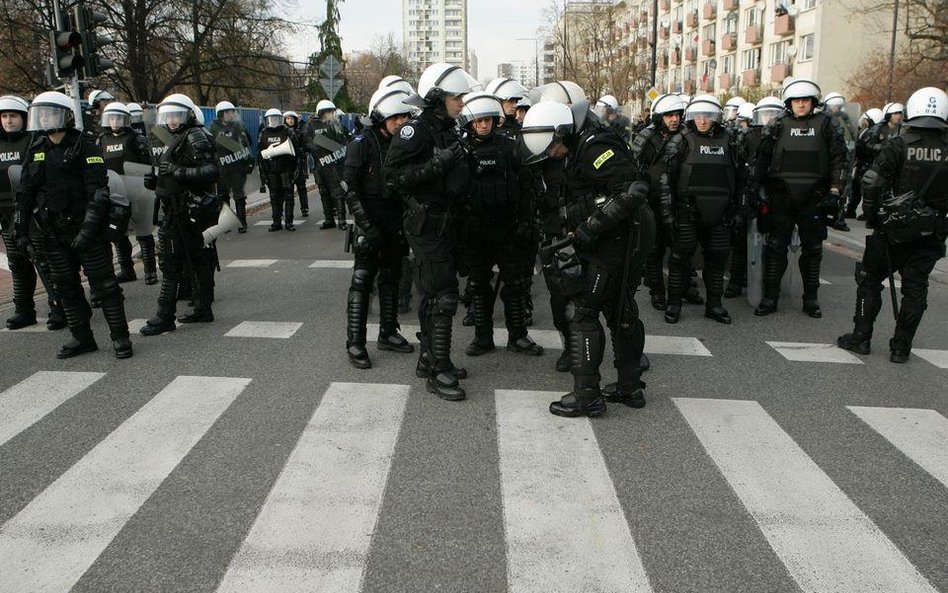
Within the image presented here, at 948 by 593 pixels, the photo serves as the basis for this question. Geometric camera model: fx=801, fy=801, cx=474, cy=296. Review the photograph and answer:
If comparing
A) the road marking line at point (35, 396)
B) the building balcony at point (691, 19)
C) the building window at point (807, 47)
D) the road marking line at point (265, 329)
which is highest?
the building balcony at point (691, 19)

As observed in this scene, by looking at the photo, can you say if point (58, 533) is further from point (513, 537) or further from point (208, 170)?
point (208, 170)

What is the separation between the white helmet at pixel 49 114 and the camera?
6043mm

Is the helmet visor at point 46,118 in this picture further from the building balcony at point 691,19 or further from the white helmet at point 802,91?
the building balcony at point 691,19

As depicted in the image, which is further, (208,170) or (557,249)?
(208,170)

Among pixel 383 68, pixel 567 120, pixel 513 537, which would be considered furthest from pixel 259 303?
pixel 383 68

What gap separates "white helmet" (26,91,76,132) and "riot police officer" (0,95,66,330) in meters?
0.70

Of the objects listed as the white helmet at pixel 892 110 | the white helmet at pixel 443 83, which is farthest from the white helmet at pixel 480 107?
Answer: the white helmet at pixel 892 110

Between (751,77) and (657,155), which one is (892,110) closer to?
(657,155)

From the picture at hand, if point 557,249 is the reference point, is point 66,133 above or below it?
above

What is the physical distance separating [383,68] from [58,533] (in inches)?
3260

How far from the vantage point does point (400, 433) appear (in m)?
4.68

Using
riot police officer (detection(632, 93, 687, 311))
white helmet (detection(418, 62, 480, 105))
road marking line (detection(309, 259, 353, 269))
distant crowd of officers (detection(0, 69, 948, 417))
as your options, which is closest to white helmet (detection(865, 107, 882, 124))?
distant crowd of officers (detection(0, 69, 948, 417))

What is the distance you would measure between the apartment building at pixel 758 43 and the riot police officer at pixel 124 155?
24382 millimetres

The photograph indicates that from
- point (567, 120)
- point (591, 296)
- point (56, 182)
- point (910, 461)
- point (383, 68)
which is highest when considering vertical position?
point (383, 68)
